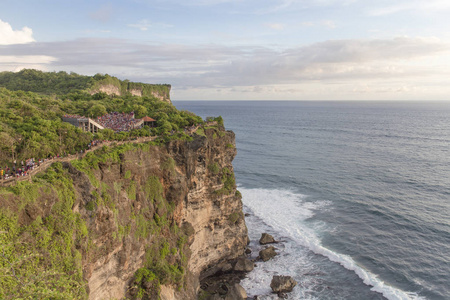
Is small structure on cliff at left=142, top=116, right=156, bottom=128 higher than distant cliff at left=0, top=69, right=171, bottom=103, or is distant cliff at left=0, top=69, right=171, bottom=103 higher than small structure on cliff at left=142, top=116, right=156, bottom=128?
distant cliff at left=0, top=69, right=171, bottom=103

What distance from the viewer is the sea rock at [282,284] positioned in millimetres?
38719

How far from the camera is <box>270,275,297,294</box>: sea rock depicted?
38.7 metres

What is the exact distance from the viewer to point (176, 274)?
34438 mm

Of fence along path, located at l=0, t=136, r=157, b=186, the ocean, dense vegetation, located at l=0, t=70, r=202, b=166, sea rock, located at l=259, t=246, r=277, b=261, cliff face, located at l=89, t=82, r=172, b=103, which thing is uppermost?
cliff face, located at l=89, t=82, r=172, b=103

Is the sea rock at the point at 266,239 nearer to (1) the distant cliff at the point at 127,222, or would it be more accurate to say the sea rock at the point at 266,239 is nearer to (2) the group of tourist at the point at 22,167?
(1) the distant cliff at the point at 127,222

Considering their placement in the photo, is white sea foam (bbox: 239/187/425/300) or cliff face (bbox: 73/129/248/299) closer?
cliff face (bbox: 73/129/248/299)

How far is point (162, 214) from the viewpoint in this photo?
3591cm

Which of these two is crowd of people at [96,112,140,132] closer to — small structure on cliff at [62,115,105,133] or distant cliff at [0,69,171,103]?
small structure on cliff at [62,115,105,133]

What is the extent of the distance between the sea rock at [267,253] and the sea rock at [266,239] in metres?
2.90

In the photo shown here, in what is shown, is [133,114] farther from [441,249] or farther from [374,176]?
[374,176]

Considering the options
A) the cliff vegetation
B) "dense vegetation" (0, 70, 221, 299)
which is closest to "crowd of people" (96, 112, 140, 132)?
"dense vegetation" (0, 70, 221, 299)

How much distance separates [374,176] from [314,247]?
34.9m

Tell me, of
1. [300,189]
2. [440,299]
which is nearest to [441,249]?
[440,299]

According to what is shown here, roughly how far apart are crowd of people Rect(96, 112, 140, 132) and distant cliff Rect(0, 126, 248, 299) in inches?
414
